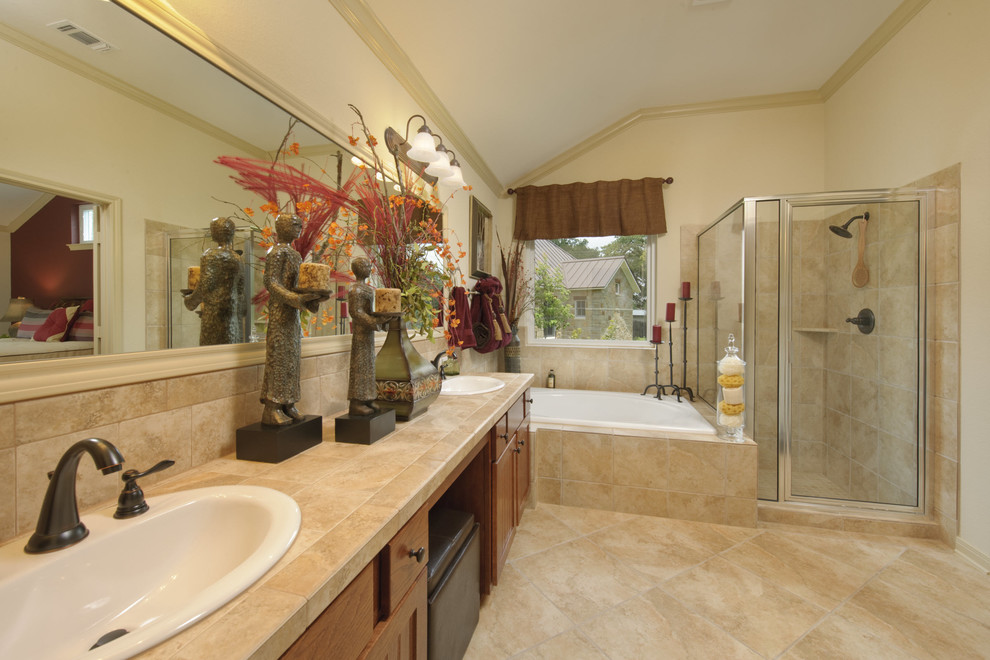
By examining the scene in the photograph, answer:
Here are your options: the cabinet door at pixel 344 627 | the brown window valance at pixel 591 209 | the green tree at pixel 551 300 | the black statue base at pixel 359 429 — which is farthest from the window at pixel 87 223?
the green tree at pixel 551 300

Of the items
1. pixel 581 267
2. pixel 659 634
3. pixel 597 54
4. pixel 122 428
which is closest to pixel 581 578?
pixel 659 634

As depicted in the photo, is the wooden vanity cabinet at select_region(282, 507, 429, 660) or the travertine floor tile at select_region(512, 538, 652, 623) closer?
the wooden vanity cabinet at select_region(282, 507, 429, 660)

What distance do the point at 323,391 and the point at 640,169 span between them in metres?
3.01

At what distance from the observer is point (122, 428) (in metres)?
0.75

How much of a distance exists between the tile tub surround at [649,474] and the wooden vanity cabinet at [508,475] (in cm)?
31

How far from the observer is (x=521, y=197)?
3.43m

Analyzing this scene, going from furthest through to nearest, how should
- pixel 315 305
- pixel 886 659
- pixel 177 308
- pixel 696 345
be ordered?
1. pixel 696 345
2. pixel 886 659
3. pixel 315 305
4. pixel 177 308

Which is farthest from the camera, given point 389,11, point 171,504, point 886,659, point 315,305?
point 389,11

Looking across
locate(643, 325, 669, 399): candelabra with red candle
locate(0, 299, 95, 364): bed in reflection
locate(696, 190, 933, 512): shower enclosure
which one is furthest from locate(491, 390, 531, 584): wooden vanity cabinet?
locate(643, 325, 669, 399): candelabra with red candle

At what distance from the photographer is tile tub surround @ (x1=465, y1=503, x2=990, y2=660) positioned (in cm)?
135

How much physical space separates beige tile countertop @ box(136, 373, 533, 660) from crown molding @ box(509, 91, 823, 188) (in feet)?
9.03

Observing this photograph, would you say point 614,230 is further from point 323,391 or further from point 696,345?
point 323,391

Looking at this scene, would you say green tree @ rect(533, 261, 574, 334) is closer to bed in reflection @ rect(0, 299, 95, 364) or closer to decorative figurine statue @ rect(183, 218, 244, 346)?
decorative figurine statue @ rect(183, 218, 244, 346)

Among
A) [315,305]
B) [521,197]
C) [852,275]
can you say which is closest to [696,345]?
[852,275]
